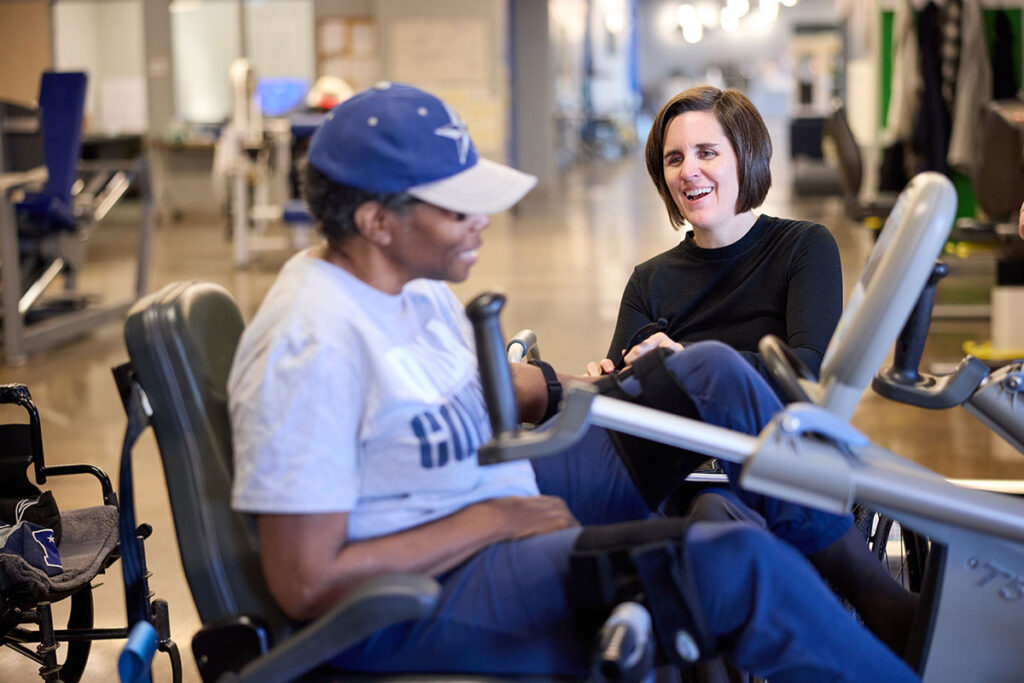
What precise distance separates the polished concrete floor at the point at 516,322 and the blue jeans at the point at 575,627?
3.70ft

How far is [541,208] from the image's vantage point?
39.3 feet

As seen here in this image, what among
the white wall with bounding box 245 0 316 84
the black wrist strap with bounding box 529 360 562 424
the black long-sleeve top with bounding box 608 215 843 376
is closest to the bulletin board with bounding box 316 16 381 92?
the white wall with bounding box 245 0 316 84

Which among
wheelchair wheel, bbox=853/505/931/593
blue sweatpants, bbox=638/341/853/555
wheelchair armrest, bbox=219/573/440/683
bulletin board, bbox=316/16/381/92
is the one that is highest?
bulletin board, bbox=316/16/381/92

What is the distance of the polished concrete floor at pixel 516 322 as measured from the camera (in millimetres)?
3307

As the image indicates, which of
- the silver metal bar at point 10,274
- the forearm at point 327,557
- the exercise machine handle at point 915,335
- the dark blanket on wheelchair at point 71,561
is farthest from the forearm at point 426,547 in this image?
the silver metal bar at point 10,274

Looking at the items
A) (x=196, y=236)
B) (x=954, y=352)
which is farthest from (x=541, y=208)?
(x=954, y=352)

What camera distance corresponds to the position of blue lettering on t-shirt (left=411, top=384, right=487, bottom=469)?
1.40 meters

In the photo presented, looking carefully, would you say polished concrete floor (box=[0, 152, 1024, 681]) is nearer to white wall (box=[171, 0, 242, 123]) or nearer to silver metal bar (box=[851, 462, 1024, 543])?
white wall (box=[171, 0, 242, 123])

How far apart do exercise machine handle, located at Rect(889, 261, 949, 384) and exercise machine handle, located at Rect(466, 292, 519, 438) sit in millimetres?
591

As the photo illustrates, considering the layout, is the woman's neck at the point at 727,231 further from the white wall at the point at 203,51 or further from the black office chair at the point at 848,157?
the white wall at the point at 203,51

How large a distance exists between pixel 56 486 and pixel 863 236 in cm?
676

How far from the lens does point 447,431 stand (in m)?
1.42

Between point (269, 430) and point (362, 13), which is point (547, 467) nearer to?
point (269, 430)

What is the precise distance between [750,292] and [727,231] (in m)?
0.12
